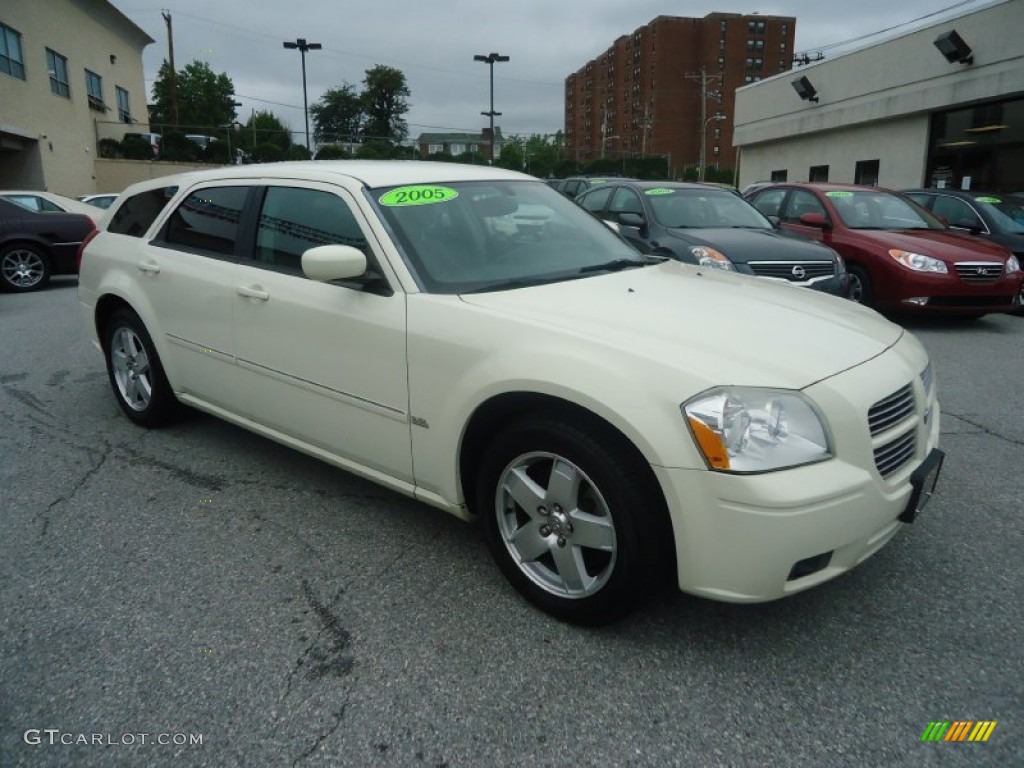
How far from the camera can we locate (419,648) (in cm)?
254

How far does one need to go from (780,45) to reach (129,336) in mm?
107885

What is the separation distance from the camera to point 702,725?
2182 millimetres

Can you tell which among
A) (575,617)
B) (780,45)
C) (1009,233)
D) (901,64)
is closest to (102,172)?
(901,64)

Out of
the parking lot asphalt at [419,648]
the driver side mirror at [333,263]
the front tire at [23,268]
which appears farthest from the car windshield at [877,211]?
the front tire at [23,268]

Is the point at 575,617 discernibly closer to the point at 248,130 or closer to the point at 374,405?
the point at 374,405

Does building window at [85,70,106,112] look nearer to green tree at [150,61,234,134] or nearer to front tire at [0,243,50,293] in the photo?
front tire at [0,243,50,293]

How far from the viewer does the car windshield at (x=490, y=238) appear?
312cm

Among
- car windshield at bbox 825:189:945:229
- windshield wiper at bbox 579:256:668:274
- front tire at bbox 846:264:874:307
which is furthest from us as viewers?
car windshield at bbox 825:189:945:229

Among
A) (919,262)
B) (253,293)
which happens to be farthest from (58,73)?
(253,293)

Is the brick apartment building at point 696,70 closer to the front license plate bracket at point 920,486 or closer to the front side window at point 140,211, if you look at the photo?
the front side window at point 140,211

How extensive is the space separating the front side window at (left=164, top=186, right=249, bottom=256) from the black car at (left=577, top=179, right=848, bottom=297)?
150 inches

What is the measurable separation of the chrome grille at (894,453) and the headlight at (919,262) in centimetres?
631

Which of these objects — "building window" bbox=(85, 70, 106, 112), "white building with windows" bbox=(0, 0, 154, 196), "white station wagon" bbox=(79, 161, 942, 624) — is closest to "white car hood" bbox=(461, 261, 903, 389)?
"white station wagon" bbox=(79, 161, 942, 624)

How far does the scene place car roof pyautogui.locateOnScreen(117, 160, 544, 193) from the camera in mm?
3506
